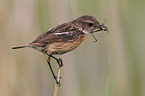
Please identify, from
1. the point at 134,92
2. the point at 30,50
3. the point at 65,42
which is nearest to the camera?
the point at 65,42

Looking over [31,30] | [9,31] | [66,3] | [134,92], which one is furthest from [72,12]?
[134,92]

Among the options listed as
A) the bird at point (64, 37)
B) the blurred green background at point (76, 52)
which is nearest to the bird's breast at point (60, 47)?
the bird at point (64, 37)

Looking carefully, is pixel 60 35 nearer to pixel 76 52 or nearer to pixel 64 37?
pixel 64 37

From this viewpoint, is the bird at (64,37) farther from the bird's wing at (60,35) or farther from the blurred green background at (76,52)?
the blurred green background at (76,52)

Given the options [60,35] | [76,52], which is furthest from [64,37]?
[76,52]

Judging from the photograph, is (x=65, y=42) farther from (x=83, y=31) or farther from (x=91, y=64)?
(x=91, y=64)

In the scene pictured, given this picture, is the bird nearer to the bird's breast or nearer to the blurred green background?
the bird's breast

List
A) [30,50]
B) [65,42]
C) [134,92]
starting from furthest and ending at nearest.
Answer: [30,50] → [134,92] → [65,42]
